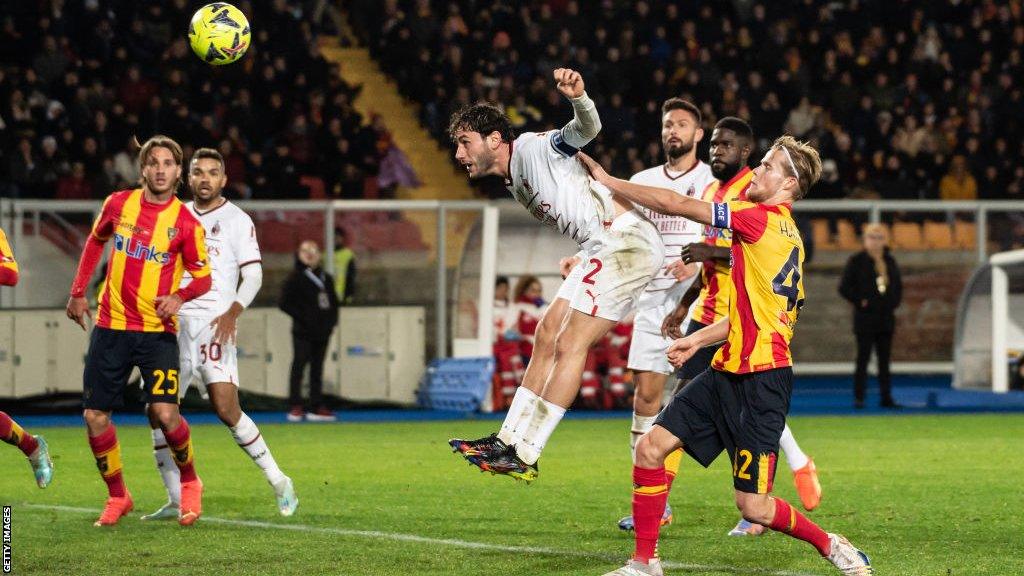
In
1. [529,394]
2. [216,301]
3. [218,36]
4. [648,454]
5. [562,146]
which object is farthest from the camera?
[218,36]

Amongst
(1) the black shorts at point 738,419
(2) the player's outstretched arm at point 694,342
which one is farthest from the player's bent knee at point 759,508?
(2) the player's outstretched arm at point 694,342

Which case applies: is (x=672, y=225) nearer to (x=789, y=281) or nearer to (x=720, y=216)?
(x=789, y=281)

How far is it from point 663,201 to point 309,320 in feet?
35.2

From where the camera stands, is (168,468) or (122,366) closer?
(122,366)

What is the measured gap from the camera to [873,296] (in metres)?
17.6

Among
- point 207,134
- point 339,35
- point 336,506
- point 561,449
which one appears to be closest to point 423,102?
point 339,35

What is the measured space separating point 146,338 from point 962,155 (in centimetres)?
1890

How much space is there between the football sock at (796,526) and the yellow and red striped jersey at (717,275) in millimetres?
2042

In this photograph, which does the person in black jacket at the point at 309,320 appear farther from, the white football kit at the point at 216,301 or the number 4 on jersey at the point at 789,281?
the number 4 on jersey at the point at 789,281

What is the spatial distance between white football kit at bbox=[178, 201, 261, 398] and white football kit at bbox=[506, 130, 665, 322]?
2490 millimetres

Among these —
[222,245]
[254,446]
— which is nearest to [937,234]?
[222,245]

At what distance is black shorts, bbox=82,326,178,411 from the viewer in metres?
8.44

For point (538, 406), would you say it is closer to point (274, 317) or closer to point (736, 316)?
point (736, 316)

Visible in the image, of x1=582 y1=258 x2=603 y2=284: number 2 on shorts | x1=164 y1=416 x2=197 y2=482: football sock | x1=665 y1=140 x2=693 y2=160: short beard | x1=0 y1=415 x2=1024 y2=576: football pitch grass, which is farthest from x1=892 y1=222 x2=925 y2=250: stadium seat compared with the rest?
x1=582 y1=258 x2=603 y2=284: number 2 on shorts
